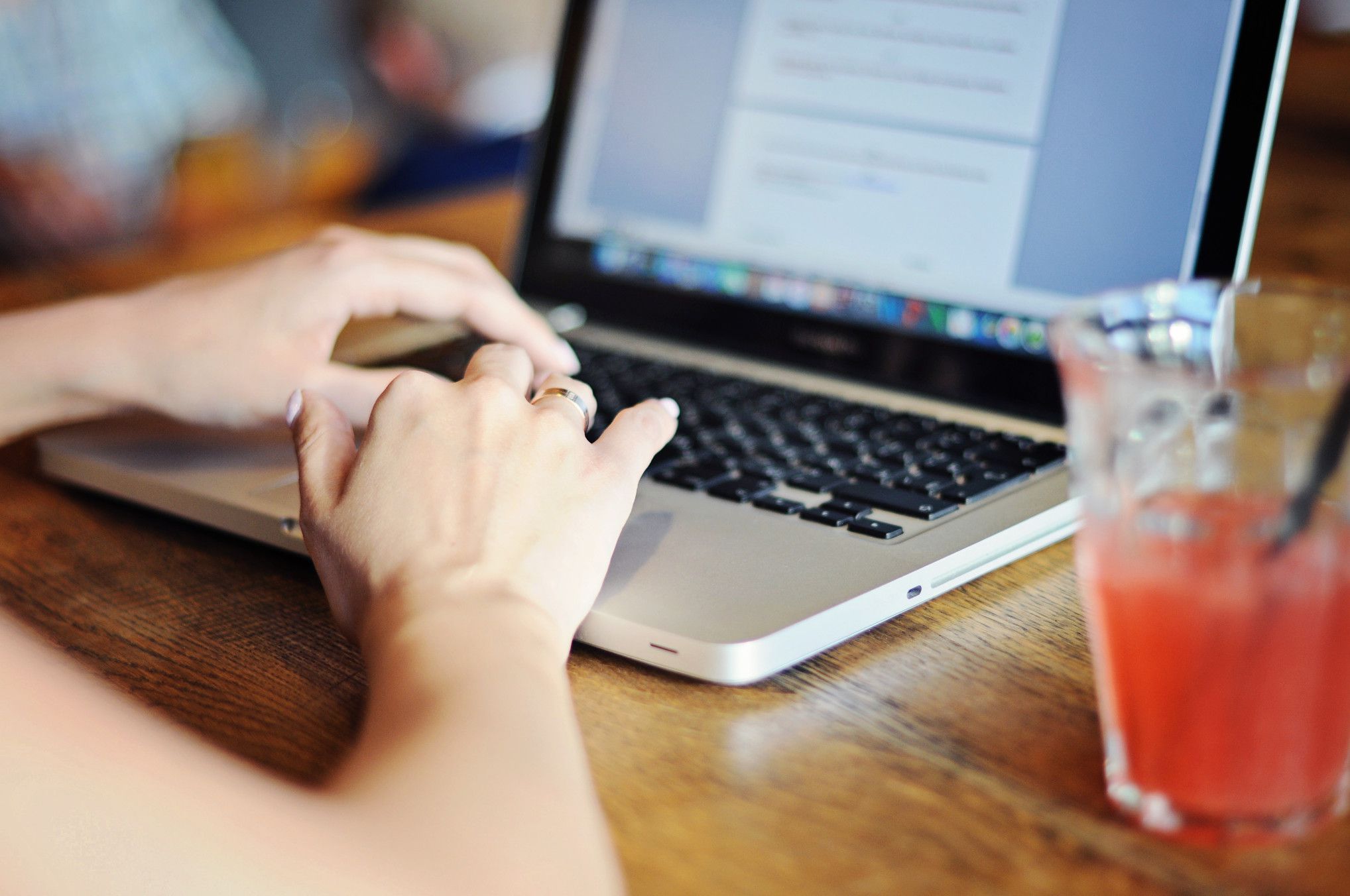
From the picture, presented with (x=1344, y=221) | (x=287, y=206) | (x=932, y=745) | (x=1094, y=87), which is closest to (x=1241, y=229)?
(x=1094, y=87)

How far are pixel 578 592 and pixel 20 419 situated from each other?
0.43 meters

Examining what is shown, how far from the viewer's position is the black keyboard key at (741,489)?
0.57m

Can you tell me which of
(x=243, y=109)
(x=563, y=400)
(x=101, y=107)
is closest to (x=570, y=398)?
(x=563, y=400)

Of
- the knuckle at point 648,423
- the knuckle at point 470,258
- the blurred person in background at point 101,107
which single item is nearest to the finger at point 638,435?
the knuckle at point 648,423

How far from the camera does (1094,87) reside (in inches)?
26.6

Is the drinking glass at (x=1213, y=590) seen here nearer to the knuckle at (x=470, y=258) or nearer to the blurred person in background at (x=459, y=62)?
the knuckle at (x=470, y=258)

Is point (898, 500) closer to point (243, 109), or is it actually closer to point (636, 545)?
point (636, 545)

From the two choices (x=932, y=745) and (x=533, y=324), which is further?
(x=533, y=324)

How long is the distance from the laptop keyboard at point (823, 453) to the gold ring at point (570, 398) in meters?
0.07

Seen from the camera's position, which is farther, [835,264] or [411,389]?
[835,264]

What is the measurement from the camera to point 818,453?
→ 2.07 feet

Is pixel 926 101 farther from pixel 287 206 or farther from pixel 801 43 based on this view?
Result: pixel 287 206

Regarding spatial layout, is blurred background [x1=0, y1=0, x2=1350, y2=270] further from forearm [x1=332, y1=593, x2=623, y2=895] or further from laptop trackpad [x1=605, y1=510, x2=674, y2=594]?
forearm [x1=332, y1=593, x2=623, y2=895]

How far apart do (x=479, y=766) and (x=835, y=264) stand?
0.52 metres
